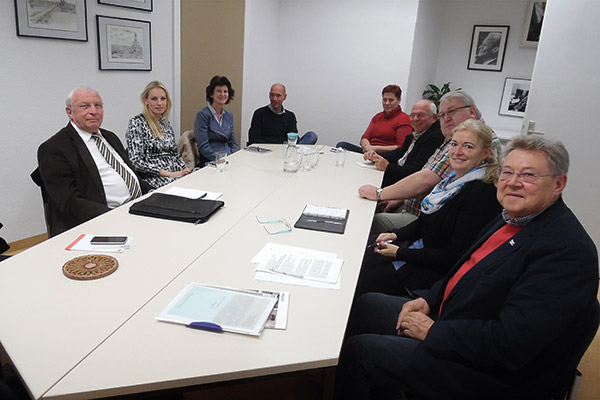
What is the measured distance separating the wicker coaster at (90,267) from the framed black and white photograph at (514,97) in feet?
19.9

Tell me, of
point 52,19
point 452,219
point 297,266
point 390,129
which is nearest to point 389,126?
point 390,129

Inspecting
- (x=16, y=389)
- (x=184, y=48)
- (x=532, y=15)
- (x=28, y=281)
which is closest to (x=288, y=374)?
(x=16, y=389)

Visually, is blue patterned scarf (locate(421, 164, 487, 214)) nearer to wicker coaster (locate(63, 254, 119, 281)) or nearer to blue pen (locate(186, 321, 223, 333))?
blue pen (locate(186, 321, 223, 333))

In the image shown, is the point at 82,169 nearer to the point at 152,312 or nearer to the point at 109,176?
the point at 109,176

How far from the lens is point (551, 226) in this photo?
122cm

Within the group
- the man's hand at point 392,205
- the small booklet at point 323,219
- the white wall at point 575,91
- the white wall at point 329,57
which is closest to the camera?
the small booklet at point 323,219

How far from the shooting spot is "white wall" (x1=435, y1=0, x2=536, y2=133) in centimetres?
596

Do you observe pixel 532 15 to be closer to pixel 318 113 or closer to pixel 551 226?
pixel 318 113

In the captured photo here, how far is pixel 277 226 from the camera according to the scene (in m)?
2.05

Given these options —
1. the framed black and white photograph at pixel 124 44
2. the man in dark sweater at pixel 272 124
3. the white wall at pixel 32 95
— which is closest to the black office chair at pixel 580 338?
the white wall at pixel 32 95

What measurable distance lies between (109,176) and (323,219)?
4.18ft

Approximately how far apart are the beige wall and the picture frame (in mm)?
3779

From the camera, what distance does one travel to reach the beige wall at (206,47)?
4770 mm

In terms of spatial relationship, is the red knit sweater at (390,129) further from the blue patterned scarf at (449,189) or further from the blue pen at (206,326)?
the blue pen at (206,326)
